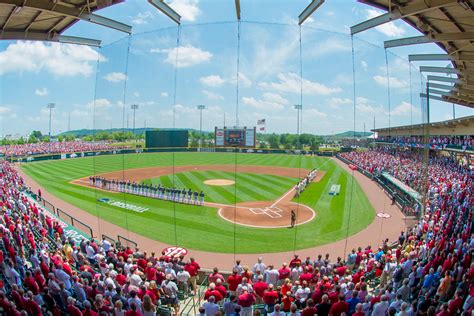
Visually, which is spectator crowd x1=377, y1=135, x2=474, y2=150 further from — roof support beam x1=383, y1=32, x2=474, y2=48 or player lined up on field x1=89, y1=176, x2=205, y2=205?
player lined up on field x1=89, y1=176, x2=205, y2=205

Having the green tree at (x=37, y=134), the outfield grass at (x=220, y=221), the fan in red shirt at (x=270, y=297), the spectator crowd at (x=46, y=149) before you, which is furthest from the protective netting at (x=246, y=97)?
the green tree at (x=37, y=134)

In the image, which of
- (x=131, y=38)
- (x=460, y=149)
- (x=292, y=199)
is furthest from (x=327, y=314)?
(x=460, y=149)

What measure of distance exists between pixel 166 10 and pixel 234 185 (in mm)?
19987

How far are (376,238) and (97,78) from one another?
16.0m

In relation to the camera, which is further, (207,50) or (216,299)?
(207,50)

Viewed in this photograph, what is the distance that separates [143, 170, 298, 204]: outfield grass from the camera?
25.0 metres

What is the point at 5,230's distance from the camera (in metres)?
10.3

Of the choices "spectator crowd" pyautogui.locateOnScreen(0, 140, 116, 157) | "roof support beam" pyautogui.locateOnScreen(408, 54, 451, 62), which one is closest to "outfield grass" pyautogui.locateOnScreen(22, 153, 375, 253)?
"roof support beam" pyautogui.locateOnScreen(408, 54, 451, 62)

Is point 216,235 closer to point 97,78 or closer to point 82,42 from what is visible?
point 97,78

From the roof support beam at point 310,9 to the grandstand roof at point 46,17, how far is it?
567cm

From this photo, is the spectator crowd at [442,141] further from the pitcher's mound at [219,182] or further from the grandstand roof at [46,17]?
the grandstand roof at [46,17]

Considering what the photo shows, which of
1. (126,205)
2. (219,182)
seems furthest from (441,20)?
(219,182)

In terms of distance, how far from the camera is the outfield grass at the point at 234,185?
81.9 feet

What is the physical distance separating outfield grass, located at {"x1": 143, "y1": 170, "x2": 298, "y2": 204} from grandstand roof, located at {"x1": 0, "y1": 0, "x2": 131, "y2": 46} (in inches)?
603
